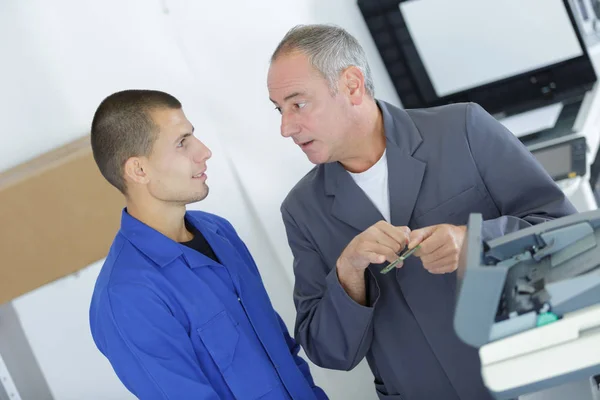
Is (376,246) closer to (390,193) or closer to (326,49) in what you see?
(390,193)

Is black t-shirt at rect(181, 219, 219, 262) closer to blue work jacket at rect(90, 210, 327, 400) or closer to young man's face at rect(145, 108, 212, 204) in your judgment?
blue work jacket at rect(90, 210, 327, 400)

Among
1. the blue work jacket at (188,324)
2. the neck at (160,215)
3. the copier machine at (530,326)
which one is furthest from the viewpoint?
the neck at (160,215)

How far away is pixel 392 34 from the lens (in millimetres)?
Answer: 3018

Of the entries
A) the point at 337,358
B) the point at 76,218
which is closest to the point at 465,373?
the point at 337,358

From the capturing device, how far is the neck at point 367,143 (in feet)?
5.87

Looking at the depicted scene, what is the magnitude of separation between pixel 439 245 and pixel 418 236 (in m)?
0.04

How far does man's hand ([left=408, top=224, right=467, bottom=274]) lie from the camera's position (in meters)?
1.46

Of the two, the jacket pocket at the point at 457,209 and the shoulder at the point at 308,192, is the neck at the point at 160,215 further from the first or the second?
the jacket pocket at the point at 457,209

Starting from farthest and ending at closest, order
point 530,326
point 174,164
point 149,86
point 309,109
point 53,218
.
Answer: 1. point 149,86
2. point 53,218
3. point 174,164
4. point 309,109
5. point 530,326

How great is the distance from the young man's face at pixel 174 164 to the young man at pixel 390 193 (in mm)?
268

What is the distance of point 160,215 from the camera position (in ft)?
6.11

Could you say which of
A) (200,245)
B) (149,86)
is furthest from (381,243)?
(149,86)

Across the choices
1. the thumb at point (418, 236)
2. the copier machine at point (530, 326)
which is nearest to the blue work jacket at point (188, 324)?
the thumb at point (418, 236)

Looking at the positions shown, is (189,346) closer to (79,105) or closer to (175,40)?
(79,105)
